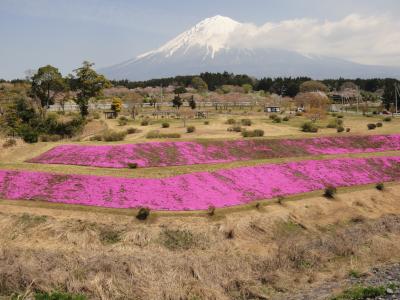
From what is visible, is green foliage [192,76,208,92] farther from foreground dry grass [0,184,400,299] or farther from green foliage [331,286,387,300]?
green foliage [331,286,387,300]

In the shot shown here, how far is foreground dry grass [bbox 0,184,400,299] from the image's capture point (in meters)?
21.8

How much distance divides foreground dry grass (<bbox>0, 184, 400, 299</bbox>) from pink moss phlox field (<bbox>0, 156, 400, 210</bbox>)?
1953mm

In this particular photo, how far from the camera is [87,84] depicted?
245ft

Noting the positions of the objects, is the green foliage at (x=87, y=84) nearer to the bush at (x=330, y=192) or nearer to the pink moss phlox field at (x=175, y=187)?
the pink moss phlox field at (x=175, y=187)

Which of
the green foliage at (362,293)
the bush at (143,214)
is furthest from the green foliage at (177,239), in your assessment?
the green foliage at (362,293)

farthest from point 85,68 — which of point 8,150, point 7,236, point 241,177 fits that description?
point 7,236

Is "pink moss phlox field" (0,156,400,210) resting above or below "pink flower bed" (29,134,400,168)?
below

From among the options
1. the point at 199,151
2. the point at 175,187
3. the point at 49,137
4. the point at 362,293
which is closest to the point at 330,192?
the point at 175,187

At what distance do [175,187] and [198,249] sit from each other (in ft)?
32.3

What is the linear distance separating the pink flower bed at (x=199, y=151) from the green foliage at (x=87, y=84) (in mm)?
28930

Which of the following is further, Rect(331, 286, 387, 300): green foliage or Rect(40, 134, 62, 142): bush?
Rect(40, 134, 62, 142): bush

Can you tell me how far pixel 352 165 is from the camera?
2012 inches

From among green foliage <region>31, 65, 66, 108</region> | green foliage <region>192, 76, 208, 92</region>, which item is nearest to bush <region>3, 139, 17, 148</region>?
green foliage <region>31, 65, 66, 108</region>

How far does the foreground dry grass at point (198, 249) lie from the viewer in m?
21.8
